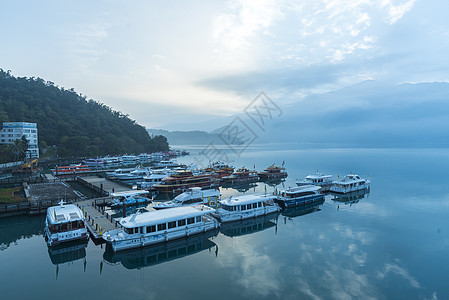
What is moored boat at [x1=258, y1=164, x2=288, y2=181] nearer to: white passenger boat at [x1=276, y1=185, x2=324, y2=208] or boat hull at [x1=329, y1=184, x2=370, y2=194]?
boat hull at [x1=329, y1=184, x2=370, y2=194]

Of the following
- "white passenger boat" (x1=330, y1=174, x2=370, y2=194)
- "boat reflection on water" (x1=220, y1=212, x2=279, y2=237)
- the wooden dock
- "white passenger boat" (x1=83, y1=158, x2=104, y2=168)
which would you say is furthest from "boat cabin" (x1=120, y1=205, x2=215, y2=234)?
"white passenger boat" (x1=83, y1=158, x2=104, y2=168)

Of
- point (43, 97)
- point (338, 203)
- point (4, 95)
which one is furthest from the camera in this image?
point (43, 97)

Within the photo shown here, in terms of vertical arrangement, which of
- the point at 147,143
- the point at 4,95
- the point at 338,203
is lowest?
the point at 338,203

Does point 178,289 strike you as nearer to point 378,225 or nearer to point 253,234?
point 253,234

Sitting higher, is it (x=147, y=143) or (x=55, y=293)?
(x=147, y=143)

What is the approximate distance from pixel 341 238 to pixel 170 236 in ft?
68.1

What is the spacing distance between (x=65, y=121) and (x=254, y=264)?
152 meters

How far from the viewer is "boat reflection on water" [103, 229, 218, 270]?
25125mm

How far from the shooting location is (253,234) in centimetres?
3316

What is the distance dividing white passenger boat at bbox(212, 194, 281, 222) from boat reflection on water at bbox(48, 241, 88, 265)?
55.8 feet

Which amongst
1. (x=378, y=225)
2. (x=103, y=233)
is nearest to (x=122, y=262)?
(x=103, y=233)

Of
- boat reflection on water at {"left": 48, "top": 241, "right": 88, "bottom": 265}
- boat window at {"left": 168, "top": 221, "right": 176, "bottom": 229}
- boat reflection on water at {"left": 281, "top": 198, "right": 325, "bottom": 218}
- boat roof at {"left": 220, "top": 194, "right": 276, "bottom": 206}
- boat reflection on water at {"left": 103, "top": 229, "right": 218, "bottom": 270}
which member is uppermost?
boat roof at {"left": 220, "top": 194, "right": 276, "bottom": 206}

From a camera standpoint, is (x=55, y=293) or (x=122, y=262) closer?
(x=55, y=293)

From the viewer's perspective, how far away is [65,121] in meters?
143
